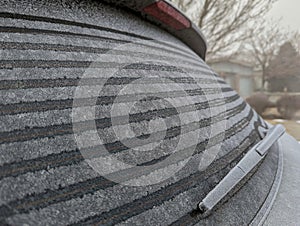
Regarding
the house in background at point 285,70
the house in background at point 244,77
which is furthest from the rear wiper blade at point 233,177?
the house in background at point 244,77

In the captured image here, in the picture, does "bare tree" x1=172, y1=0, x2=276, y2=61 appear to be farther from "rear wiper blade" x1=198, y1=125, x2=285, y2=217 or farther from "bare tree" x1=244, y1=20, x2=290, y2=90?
"rear wiper blade" x1=198, y1=125, x2=285, y2=217

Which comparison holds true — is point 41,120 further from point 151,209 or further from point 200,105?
point 200,105

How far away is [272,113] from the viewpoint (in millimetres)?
10914

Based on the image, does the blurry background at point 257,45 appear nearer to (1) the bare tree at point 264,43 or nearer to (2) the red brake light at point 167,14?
(1) the bare tree at point 264,43

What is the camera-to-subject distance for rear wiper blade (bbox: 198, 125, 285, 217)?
0.81 m

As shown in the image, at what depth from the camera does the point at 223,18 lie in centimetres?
888

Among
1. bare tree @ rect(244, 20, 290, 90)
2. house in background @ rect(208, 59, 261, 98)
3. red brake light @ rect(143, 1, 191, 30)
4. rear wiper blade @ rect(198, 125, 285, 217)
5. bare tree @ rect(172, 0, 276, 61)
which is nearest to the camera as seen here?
rear wiper blade @ rect(198, 125, 285, 217)

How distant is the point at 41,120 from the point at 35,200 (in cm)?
21

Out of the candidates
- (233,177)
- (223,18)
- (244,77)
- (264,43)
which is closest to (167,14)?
(233,177)

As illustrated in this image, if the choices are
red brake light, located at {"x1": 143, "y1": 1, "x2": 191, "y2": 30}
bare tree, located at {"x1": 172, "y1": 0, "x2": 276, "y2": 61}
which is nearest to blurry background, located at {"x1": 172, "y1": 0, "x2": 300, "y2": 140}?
bare tree, located at {"x1": 172, "y1": 0, "x2": 276, "y2": 61}

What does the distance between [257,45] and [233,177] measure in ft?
44.6

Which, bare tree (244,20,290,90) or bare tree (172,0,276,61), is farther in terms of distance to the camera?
bare tree (244,20,290,90)

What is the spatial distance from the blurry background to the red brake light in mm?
4936

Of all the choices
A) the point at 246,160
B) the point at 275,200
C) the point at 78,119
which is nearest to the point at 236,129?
the point at 246,160
